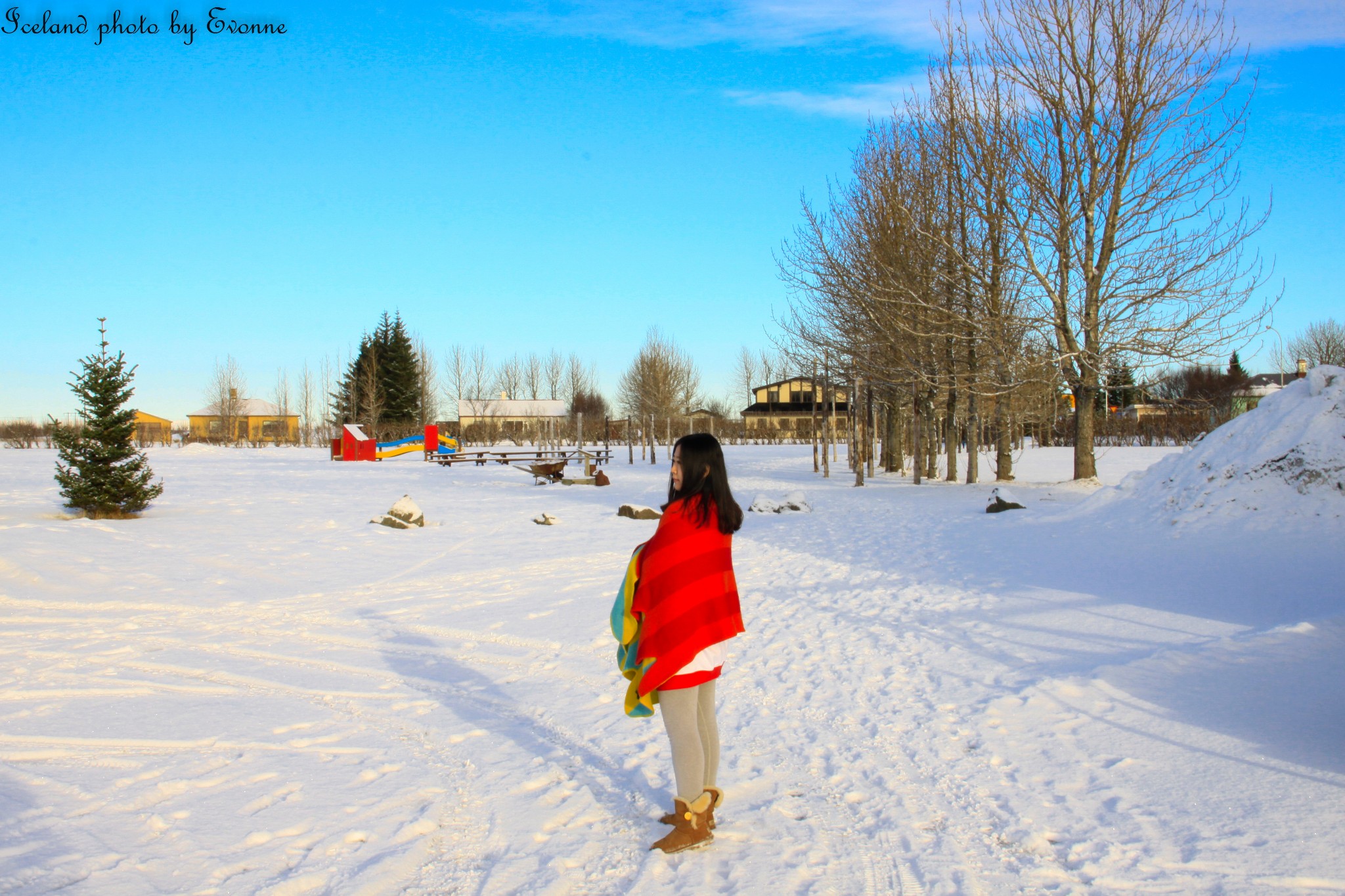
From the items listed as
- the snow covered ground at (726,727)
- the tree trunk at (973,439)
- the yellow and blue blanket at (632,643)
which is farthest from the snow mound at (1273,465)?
the tree trunk at (973,439)

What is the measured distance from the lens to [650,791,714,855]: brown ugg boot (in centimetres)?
337

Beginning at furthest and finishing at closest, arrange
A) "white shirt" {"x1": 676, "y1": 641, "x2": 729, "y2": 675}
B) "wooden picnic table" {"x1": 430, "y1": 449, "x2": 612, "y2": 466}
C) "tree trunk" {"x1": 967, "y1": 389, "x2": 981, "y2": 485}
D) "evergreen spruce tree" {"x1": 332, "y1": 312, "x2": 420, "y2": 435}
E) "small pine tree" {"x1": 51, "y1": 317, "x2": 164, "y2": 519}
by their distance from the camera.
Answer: "evergreen spruce tree" {"x1": 332, "y1": 312, "x2": 420, "y2": 435} < "wooden picnic table" {"x1": 430, "y1": 449, "x2": 612, "y2": 466} < "tree trunk" {"x1": 967, "y1": 389, "x2": 981, "y2": 485} < "small pine tree" {"x1": 51, "y1": 317, "x2": 164, "y2": 519} < "white shirt" {"x1": 676, "y1": 641, "x2": 729, "y2": 675}

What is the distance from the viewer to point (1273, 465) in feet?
30.9

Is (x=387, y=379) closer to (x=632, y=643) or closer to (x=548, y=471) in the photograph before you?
(x=548, y=471)

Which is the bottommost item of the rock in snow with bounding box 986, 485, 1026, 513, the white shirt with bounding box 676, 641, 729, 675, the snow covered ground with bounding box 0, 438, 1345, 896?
the snow covered ground with bounding box 0, 438, 1345, 896

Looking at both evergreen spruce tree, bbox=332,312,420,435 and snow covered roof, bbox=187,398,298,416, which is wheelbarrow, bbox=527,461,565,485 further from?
snow covered roof, bbox=187,398,298,416

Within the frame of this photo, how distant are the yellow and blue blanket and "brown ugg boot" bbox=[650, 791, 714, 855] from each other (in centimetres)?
38

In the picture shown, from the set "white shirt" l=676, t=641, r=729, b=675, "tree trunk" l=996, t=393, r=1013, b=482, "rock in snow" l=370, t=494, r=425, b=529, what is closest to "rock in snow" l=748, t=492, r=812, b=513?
"rock in snow" l=370, t=494, r=425, b=529

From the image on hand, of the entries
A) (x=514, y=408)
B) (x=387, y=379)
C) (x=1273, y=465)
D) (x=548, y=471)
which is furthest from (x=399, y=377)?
(x=1273, y=465)

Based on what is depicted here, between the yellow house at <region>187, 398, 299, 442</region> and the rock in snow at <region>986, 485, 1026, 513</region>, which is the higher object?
the yellow house at <region>187, 398, 299, 442</region>

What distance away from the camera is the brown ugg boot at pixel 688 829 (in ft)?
11.1

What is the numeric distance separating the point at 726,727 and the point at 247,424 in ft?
304

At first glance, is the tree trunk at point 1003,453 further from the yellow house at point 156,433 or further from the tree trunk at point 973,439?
the yellow house at point 156,433

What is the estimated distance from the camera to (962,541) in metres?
11.8
